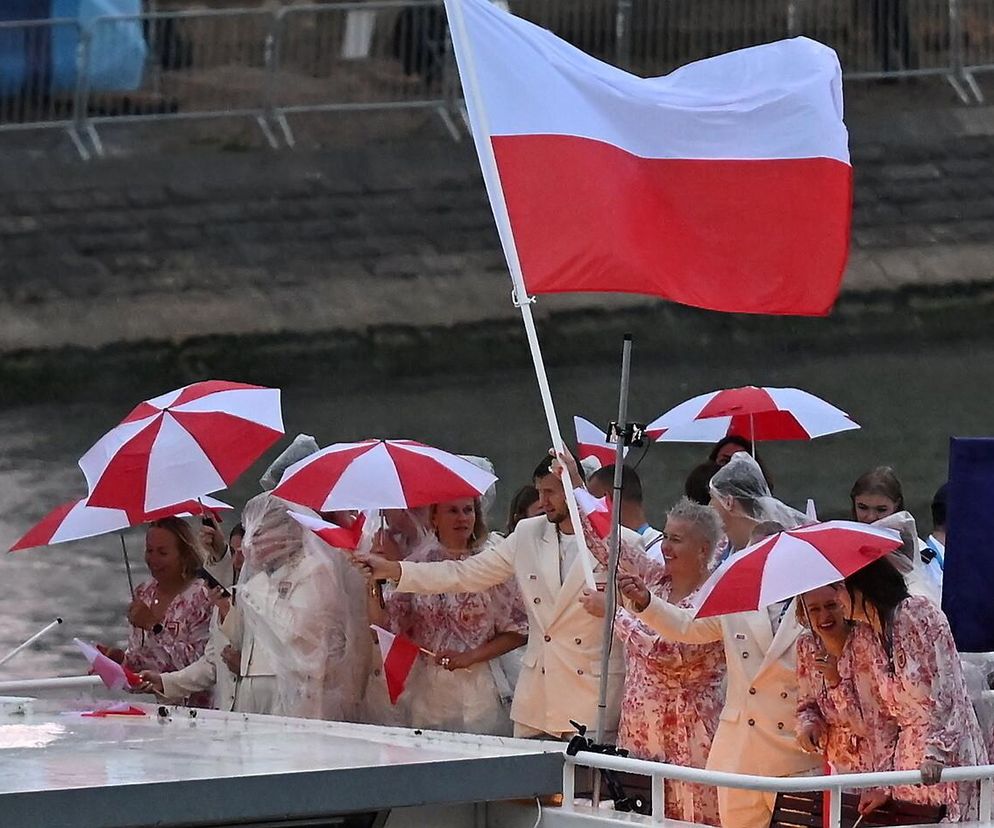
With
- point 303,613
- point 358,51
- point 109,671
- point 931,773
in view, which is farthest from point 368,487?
point 358,51

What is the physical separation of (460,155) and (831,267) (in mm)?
13204

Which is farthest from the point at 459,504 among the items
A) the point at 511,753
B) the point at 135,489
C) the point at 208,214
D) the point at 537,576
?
the point at 208,214

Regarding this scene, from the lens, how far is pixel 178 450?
23.3ft

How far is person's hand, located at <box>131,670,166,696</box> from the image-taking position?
23.6 ft

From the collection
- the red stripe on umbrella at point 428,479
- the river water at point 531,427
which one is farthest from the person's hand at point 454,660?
the river water at point 531,427

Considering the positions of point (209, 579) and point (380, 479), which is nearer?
point (380, 479)

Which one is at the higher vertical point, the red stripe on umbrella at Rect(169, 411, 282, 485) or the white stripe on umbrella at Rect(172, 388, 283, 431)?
the white stripe on umbrella at Rect(172, 388, 283, 431)

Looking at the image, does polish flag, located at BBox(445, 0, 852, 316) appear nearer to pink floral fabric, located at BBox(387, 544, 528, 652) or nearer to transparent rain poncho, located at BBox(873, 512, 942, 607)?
transparent rain poncho, located at BBox(873, 512, 942, 607)

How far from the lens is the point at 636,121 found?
619 centimetres

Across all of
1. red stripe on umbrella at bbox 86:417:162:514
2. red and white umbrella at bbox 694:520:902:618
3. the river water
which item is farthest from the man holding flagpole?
the river water

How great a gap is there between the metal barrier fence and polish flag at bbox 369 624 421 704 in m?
12.2

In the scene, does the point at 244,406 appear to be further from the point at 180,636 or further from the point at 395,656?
the point at 395,656

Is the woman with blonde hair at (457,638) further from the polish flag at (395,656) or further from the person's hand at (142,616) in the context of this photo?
the person's hand at (142,616)

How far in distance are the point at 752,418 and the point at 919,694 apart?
3.37 meters
